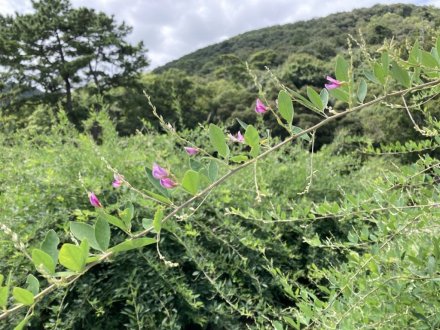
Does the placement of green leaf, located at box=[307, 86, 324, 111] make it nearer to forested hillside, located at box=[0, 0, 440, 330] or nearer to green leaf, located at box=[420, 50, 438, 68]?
forested hillside, located at box=[0, 0, 440, 330]

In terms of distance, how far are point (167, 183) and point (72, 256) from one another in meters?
0.18

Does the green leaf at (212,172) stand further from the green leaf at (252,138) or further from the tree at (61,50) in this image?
the tree at (61,50)

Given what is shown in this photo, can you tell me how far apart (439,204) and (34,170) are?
6.76 feet

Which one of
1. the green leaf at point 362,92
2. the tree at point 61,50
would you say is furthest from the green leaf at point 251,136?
the tree at point 61,50

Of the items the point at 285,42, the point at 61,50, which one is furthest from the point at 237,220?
the point at 285,42

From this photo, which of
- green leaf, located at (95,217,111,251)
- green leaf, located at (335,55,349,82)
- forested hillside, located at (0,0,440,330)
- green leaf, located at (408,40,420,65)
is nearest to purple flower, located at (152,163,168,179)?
forested hillside, located at (0,0,440,330)

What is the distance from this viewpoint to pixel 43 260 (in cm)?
48

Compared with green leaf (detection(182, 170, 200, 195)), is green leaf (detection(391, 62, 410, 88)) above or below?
above

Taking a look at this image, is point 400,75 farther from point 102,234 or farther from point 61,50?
point 61,50

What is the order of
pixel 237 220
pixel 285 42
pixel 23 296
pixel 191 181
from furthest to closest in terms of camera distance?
1. pixel 285 42
2. pixel 237 220
3. pixel 191 181
4. pixel 23 296

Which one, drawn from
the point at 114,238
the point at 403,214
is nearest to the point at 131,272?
the point at 114,238

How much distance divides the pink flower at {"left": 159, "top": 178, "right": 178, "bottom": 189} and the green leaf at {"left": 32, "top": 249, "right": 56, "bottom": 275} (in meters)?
0.18

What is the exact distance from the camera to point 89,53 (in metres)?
24.0

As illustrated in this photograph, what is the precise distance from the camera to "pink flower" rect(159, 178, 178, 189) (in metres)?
0.61
